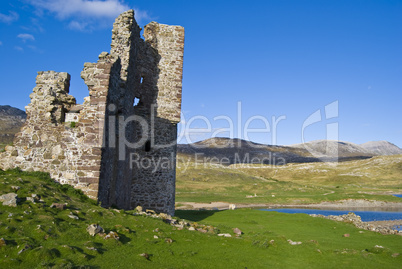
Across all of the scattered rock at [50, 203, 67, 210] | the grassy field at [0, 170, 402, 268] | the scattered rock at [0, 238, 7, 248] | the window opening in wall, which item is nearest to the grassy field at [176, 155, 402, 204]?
the window opening in wall

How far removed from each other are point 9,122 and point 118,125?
81868 mm

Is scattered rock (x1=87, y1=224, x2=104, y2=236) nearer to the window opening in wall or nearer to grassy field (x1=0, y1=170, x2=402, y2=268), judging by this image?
grassy field (x1=0, y1=170, x2=402, y2=268)

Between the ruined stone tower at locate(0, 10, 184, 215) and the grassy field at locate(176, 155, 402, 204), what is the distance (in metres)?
34.1

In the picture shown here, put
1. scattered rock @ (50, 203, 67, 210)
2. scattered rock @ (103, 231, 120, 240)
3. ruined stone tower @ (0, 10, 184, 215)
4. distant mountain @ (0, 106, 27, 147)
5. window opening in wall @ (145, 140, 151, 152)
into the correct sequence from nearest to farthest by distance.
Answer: scattered rock @ (103, 231, 120, 240), scattered rock @ (50, 203, 67, 210), ruined stone tower @ (0, 10, 184, 215), window opening in wall @ (145, 140, 151, 152), distant mountain @ (0, 106, 27, 147)

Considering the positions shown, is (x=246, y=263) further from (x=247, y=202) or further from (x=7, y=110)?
(x=7, y=110)

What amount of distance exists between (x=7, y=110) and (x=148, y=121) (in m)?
91.6

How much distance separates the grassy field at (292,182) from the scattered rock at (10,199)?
46.1 metres

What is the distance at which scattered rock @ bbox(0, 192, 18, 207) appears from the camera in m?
9.69

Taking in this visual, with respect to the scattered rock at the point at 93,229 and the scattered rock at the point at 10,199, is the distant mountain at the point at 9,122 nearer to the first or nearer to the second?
the scattered rock at the point at 10,199

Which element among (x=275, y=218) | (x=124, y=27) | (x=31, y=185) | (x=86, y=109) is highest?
(x=124, y=27)

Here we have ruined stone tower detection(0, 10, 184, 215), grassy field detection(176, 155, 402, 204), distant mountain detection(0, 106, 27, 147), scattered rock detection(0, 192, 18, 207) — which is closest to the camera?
scattered rock detection(0, 192, 18, 207)

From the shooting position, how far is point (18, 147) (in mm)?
14789

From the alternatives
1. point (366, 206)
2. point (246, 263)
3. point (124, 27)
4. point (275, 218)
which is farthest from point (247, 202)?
point (246, 263)

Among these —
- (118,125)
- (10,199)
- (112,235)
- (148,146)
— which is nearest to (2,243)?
(10,199)
